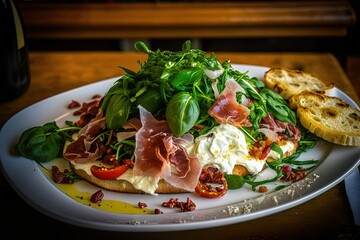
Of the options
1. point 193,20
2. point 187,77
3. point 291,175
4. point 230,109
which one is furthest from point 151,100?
point 193,20

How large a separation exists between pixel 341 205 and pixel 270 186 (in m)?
0.28

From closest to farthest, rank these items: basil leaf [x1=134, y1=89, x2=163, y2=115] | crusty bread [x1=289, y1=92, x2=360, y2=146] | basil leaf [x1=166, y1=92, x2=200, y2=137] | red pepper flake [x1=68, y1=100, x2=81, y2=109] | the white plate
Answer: the white plate, basil leaf [x1=166, y1=92, x2=200, y2=137], basil leaf [x1=134, y1=89, x2=163, y2=115], crusty bread [x1=289, y1=92, x2=360, y2=146], red pepper flake [x1=68, y1=100, x2=81, y2=109]

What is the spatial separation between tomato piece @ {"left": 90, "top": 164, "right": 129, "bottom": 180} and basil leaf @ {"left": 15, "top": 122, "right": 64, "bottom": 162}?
0.28m

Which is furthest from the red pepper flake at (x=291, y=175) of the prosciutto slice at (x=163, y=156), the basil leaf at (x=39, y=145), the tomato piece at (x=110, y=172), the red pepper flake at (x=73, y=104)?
the red pepper flake at (x=73, y=104)

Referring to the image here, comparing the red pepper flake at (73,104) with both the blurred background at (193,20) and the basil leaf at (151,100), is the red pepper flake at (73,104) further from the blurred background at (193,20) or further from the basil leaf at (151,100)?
the blurred background at (193,20)

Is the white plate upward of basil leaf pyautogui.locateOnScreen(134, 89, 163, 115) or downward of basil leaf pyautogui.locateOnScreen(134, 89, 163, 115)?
downward

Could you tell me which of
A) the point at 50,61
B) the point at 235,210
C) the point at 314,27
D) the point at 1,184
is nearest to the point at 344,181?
the point at 235,210

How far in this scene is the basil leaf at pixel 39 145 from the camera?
6.92ft

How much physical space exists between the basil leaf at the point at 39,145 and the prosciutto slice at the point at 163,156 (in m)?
0.43

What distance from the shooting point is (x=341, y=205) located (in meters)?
1.91

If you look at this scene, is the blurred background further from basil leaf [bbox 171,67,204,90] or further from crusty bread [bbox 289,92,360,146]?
basil leaf [bbox 171,67,204,90]

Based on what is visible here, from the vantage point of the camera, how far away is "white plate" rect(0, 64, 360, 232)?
1674 millimetres

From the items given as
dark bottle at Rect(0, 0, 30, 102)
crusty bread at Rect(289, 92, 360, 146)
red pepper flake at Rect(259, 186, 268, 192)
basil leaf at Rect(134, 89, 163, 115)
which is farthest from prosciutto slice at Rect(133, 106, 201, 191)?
dark bottle at Rect(0, 0, 30, 102)

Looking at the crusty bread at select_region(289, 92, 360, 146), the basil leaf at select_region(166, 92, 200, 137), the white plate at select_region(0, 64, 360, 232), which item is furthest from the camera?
the crusty bread at select_region(289, 92, 360, 146)
